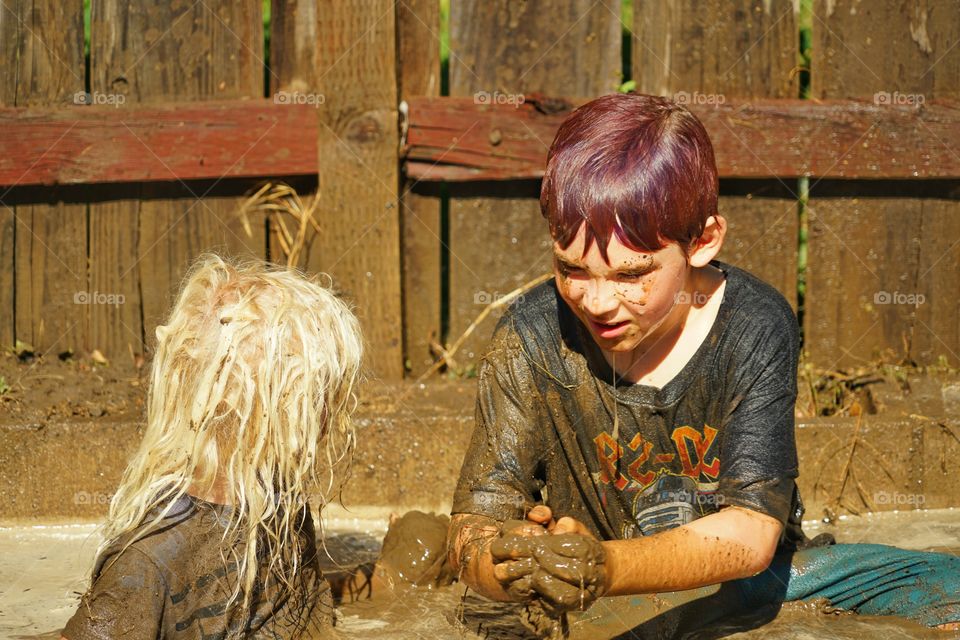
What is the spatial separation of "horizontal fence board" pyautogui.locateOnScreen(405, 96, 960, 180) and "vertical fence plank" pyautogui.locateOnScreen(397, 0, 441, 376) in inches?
6.0

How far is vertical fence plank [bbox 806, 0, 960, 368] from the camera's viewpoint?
488cm

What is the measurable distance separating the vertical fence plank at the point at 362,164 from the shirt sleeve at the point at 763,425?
2030 millimetres

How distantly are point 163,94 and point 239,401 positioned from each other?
2373mm

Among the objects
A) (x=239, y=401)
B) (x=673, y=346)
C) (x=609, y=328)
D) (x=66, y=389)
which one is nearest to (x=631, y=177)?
(x=609, y=328)

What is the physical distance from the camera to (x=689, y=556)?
2.74 m

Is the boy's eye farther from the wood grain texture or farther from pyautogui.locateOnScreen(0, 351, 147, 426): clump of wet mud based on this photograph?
pyautogui.locateOnScreen(0, 351, 147, 426): clump of wet mud

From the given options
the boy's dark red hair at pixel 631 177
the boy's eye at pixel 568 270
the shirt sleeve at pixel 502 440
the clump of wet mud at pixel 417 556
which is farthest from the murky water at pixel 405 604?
the boy's dark red hair at pixel 631 177

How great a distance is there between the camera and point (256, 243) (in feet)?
16.1

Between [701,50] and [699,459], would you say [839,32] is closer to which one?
[701,50]

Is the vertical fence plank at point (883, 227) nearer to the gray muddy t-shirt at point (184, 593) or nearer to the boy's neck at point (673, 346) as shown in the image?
the boy's neck at point (673, 346)

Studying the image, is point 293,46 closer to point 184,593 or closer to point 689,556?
point 184,593

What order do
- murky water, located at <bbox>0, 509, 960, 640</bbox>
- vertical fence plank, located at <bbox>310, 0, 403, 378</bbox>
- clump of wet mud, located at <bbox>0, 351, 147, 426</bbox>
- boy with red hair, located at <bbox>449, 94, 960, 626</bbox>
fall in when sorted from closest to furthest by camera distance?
boy with red hair, located at <bbox>449, 94, 960, 626</bbox> < murky water, located at <bbox>0, 509, 960, 640</bbox> < clump of wet mud, located at <bbox>0, 351, 147, 426</bbox> < vertical fence plank, located at <bbox>310, 0, 403, 378</bbox>

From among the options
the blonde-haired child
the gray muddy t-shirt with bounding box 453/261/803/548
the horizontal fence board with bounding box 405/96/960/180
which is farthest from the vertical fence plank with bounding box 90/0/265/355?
the gray muddy t-shirt with bounding box 453/261/803/548

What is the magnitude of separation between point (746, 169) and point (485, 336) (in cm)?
132
